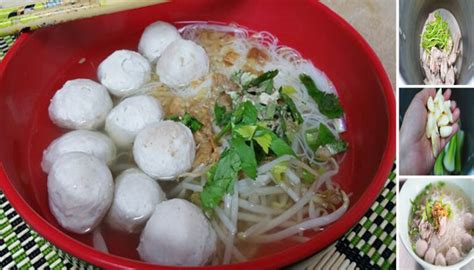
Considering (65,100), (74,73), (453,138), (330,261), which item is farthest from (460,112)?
(74,73)

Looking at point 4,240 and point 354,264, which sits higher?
point 4,240

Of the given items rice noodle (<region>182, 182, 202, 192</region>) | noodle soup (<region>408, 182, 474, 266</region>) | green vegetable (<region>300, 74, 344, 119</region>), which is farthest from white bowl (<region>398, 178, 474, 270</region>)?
green vegetable (<region>300, 74, 344, 119</region>)

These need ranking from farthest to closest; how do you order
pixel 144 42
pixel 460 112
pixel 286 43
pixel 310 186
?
pixel 286 43, pixel 144 42, pixel 310 186, pixel 460 112

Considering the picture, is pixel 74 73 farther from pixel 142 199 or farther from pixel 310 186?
pixel 310 186

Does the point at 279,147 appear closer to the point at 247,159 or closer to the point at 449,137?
the point at 247,159

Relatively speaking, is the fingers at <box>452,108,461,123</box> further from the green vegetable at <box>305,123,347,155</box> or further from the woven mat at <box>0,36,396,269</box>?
the green vegetable at <box>305,123,347,155</box>
